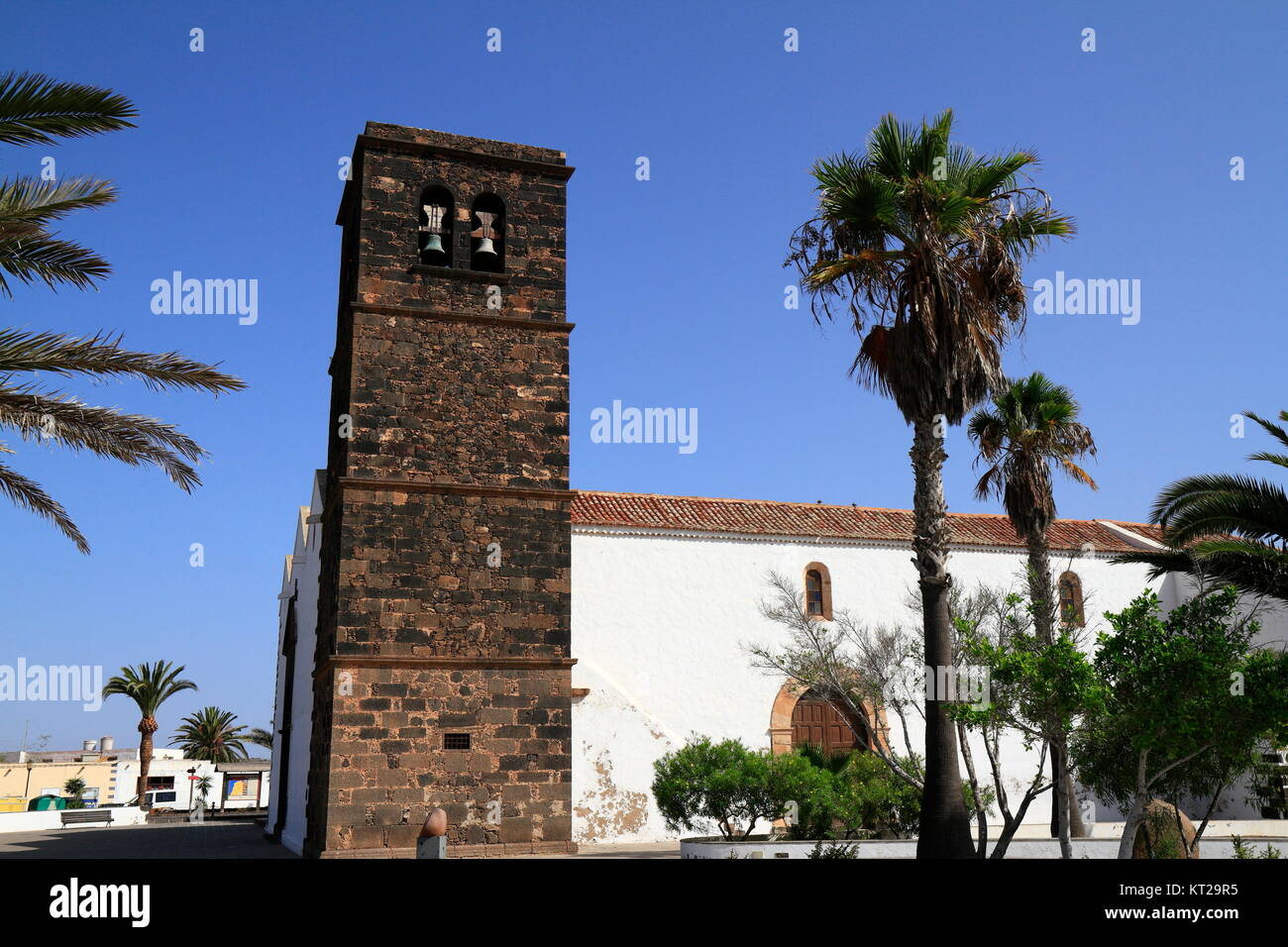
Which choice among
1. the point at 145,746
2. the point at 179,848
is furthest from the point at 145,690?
the point at 179,848

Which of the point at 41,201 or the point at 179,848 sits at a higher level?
the point at 41,201

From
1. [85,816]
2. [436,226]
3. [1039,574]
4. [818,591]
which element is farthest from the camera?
[85,816]

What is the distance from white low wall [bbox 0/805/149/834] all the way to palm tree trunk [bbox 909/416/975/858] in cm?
2853

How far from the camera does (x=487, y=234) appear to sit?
1639 cm

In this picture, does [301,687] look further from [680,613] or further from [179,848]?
[680,613]

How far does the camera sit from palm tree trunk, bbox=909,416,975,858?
11.4 m

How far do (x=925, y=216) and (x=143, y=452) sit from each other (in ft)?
31.8

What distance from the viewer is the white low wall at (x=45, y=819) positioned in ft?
99.9

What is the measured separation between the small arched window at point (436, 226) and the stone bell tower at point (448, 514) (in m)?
0.03

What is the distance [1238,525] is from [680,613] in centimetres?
1076

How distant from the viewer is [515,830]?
14.5 meters

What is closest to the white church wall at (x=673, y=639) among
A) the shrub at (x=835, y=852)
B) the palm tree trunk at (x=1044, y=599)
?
the palm tree trunk at (x=1044, y=599)

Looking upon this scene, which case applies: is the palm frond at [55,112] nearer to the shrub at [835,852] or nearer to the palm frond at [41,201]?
the palm frond at [41,201]

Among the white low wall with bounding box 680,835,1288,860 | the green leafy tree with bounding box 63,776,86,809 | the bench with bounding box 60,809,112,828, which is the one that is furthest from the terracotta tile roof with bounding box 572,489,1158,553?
the green leafy tree with bounding box 63,776,86,809
